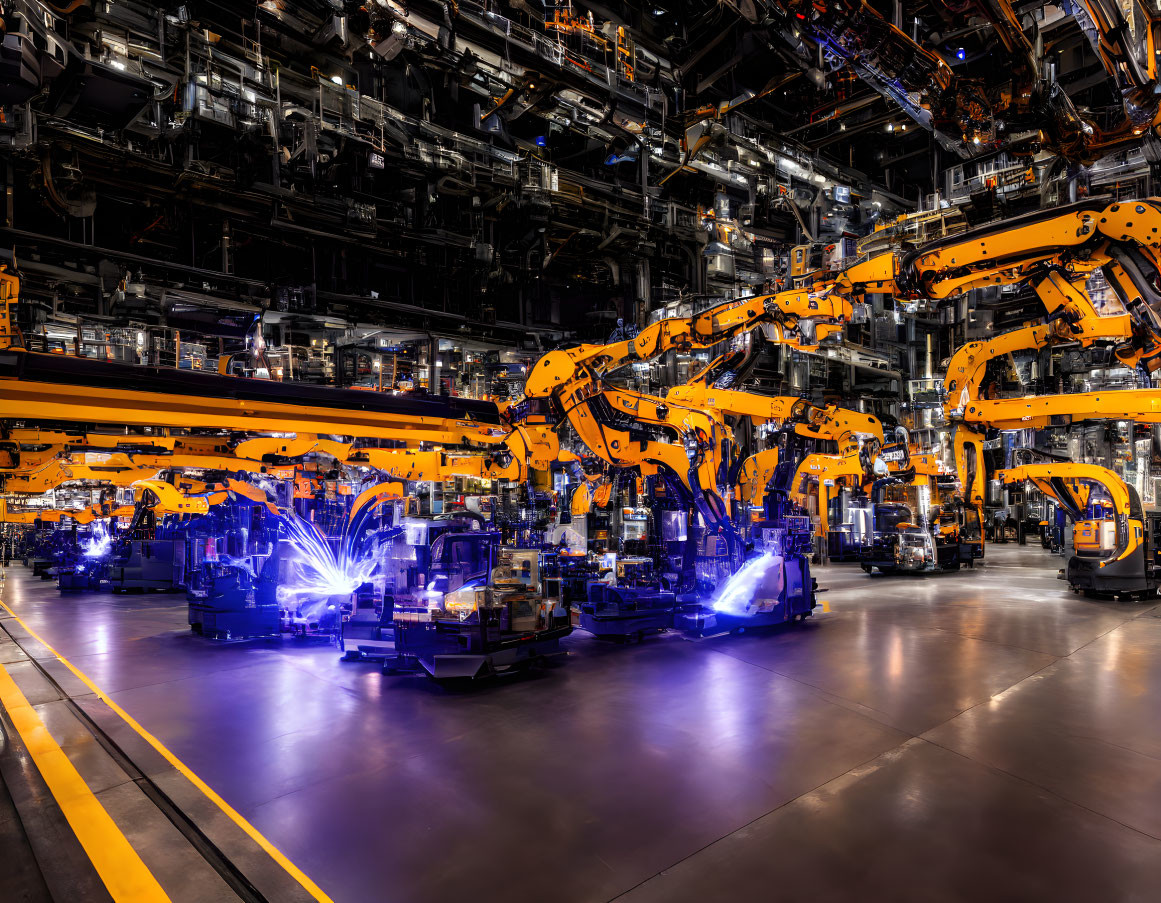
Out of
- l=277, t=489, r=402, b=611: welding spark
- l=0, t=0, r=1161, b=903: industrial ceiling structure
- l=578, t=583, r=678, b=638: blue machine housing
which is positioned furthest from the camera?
l=277, t=489, r=402, b=611: welding spark

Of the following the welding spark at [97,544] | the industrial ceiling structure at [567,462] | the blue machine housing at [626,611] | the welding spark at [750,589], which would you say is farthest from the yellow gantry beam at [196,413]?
the welding spark at [97,544]

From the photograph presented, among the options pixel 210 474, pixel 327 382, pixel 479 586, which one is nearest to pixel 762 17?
pixel 327 382

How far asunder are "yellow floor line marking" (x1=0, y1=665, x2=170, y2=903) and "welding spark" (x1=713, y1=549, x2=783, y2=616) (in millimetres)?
8050

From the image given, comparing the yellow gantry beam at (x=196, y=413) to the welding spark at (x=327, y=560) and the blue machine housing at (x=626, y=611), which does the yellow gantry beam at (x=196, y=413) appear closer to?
the welding spark at (x=327, y=560)

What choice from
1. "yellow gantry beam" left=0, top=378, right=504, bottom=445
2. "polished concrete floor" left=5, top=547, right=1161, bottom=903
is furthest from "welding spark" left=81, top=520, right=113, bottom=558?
"yellow gantry beam" left=0, top=378, right=504, bottom=445

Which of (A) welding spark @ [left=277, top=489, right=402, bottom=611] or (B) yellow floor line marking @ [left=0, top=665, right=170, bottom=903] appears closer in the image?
(B) yellow floor line marking @ [left=0, top=665, right=170, bottom=903]

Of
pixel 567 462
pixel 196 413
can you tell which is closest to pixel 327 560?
pixel 196 413

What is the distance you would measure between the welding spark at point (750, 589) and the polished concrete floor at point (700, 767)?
3.81 feet

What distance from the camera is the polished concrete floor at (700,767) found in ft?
11.1

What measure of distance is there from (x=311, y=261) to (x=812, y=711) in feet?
80.3

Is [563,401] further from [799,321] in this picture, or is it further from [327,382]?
[327,382]

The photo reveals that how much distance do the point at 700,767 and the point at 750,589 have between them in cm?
576

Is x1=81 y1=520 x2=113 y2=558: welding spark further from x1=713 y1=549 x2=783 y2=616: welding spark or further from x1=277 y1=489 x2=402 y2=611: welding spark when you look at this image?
x1=713 y1=549 x2=783 y2=616: welding spark

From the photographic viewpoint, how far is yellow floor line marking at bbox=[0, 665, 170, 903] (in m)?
3.25
